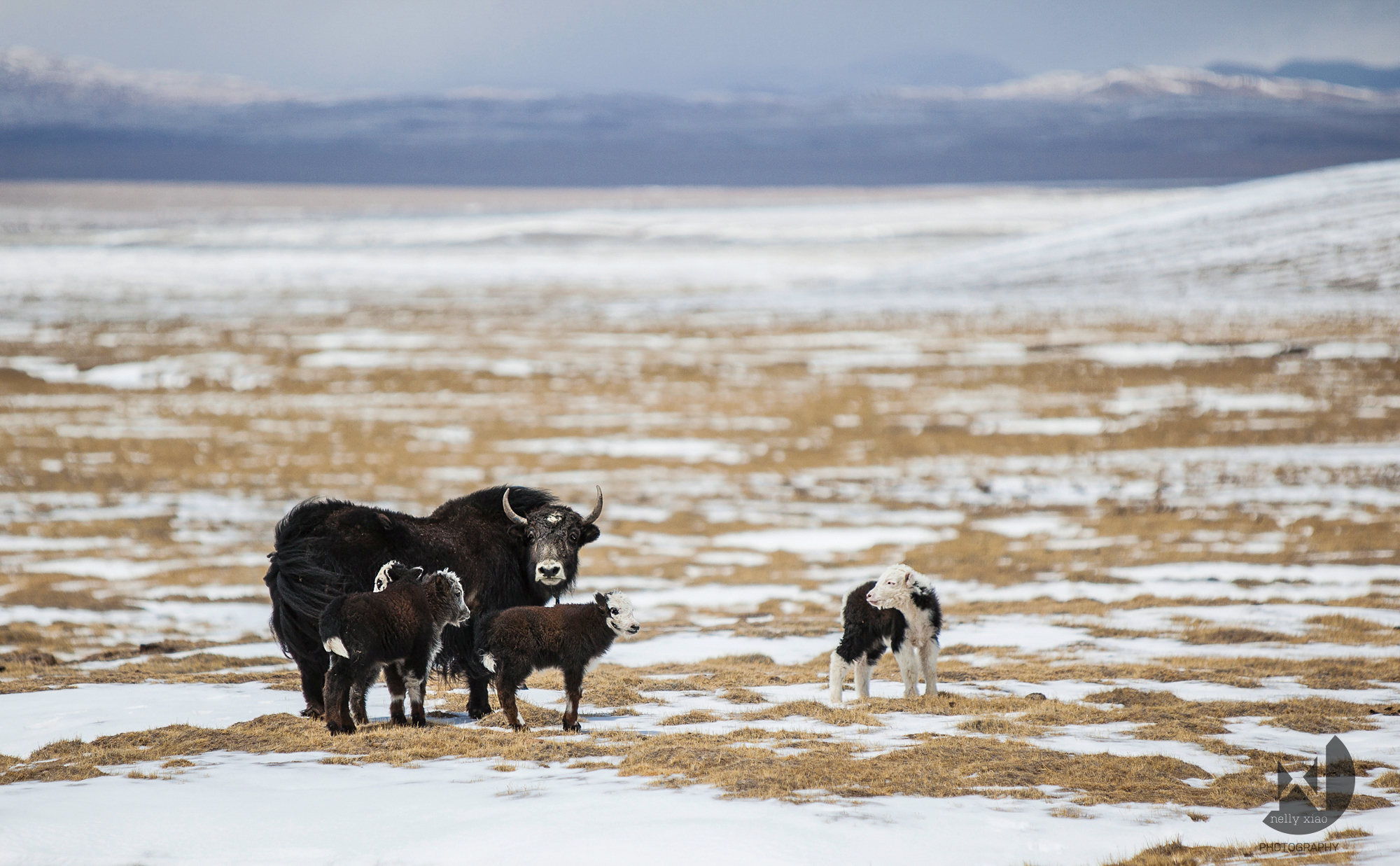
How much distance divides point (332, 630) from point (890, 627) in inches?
170

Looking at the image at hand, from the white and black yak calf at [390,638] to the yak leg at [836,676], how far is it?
Result: 9.80 feet

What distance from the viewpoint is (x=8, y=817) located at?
6.15 m

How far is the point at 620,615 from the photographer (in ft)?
26.4

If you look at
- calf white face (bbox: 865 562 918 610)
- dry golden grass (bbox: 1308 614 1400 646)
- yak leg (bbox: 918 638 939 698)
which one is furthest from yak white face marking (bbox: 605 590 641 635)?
dry golden grass (bbox: 1308 614 1400 646)

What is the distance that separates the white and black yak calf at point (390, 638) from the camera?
24.7 ft

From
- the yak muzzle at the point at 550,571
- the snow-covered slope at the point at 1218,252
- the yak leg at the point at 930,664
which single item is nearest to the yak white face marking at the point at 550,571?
the yak muzzle at the point at 550,571

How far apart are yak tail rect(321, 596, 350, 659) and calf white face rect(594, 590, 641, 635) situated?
1733 mm

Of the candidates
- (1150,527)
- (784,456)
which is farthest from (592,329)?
(1150,527)

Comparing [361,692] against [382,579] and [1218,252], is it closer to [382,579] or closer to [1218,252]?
[382,579]

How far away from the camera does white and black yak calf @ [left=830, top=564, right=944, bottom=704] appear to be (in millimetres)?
9078

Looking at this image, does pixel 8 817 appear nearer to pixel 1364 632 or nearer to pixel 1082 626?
pixel 1082 626

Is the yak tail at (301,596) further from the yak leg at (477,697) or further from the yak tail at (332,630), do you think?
the yak leg at (477,697)

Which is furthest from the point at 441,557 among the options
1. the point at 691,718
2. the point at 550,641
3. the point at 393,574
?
the point at 691,718

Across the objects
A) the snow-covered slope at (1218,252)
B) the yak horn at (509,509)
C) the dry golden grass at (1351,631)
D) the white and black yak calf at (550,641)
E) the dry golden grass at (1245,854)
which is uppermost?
the snow-covered slope at (1218,252)
